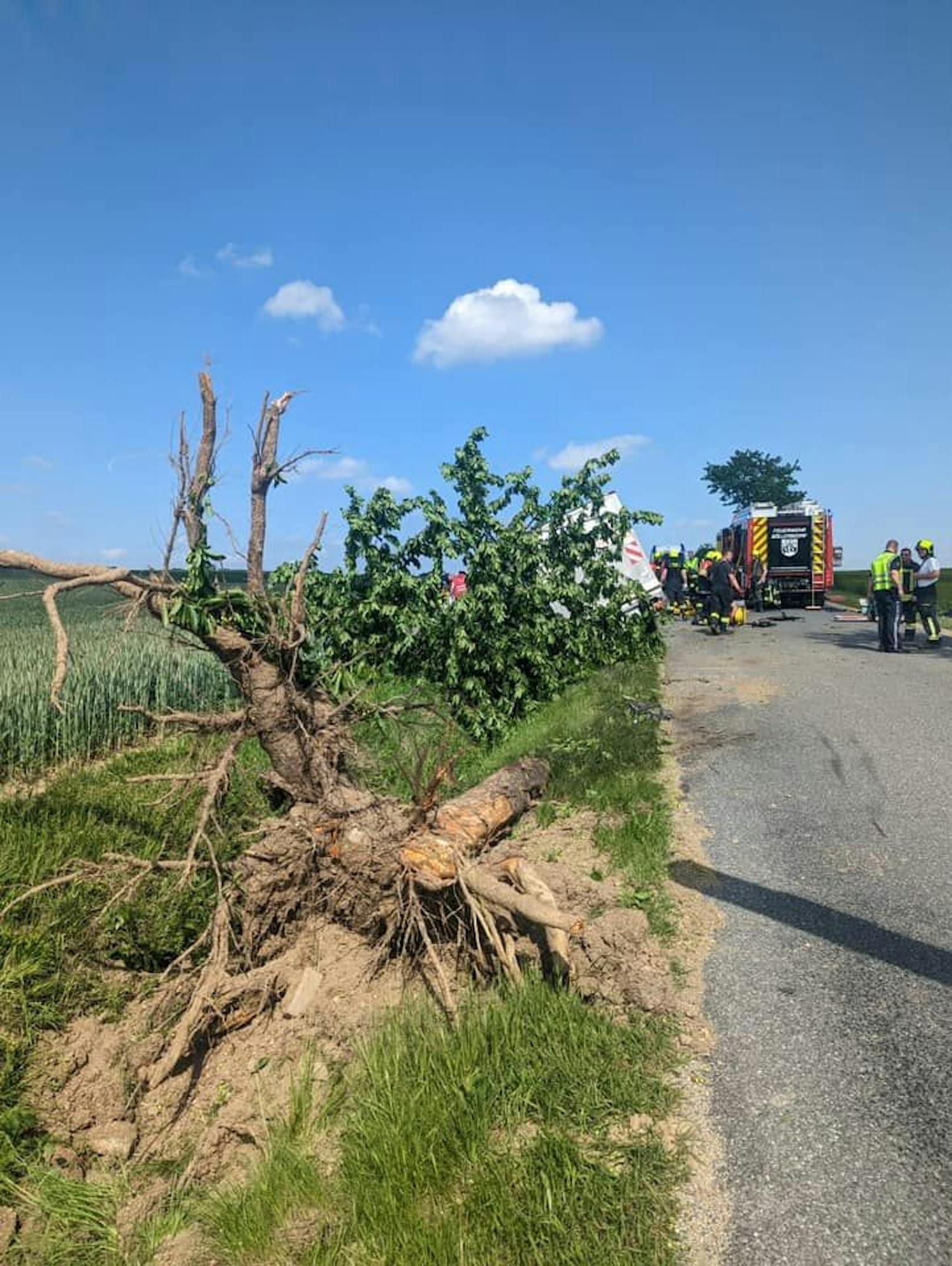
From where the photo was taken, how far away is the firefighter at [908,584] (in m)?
14.8

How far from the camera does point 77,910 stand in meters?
5.39

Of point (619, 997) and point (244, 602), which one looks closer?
point (619, 997)

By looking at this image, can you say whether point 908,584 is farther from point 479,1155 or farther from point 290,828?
point 479,1155

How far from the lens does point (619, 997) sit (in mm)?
3982

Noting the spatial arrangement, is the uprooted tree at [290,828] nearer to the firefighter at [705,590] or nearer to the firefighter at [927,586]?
the firefighter at [927,586]

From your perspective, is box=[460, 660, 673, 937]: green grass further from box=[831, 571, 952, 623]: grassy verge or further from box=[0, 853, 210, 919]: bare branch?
box=[831, 571, 952, 623]: grassy verge

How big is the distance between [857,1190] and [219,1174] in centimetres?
266

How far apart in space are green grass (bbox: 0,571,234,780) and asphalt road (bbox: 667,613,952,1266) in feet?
13.7

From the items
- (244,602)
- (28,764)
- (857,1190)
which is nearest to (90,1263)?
→ (857,1190)

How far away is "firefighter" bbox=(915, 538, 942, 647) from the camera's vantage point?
49.6 ft

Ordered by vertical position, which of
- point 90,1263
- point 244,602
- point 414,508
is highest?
Result: point 414,508

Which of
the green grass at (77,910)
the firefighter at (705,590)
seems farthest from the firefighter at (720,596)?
the green grass at (77,910)

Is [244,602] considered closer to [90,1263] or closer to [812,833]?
[90,1263]

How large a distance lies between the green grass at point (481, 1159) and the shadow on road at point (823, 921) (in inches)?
52.3
